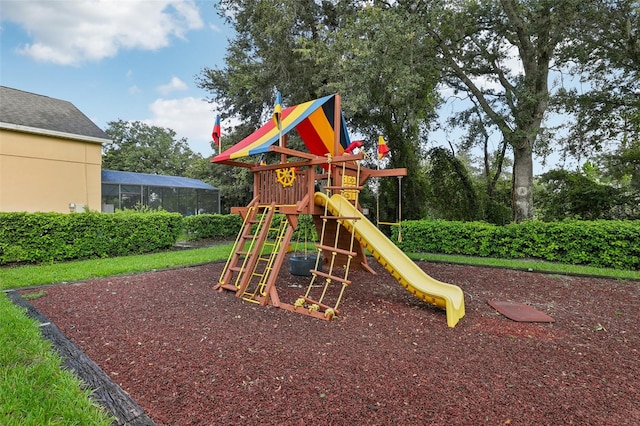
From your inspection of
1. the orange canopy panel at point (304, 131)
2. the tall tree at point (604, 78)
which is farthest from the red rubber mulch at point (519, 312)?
the tall tree at point (604, 78)

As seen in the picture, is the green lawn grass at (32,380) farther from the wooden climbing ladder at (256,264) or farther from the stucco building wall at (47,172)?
the stucco building wall at (47,172)

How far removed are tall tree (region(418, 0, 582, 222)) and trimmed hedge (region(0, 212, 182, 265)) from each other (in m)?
9.42

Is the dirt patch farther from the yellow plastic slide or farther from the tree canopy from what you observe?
the tree canopy

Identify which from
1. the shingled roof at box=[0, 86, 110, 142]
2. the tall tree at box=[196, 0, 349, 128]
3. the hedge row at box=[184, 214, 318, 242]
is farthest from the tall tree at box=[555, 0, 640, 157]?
the shingled roof at box=[0, 86, 110, 142]

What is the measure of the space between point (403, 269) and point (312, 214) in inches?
63.6

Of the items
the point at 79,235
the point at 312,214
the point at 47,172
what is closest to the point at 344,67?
the point at 312,214

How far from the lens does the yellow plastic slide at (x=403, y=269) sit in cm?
389

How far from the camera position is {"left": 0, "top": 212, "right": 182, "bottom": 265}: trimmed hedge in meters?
7.08

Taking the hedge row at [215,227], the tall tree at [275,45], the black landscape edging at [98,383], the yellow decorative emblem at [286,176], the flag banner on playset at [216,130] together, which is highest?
the tall tree at [275,45]

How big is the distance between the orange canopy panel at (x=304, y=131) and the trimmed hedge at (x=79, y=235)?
15.1 ft

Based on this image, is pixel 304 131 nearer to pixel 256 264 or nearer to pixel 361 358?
pixel 256 264

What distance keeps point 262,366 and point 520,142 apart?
967cm

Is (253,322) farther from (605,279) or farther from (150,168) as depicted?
(150,168)

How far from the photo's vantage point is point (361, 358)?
282 cm
